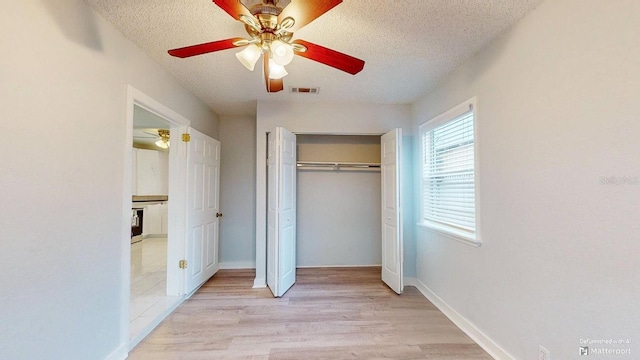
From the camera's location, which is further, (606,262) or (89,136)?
(89,136)

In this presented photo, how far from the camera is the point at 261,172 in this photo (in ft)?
11.0

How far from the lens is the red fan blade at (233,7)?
1.21m

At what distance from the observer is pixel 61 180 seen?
1420mm

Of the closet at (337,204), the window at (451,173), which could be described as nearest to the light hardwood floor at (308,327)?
the closet at (337,204)

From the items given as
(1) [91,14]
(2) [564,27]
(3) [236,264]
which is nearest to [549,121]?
(2) [564,27]

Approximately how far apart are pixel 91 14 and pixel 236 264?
3.37m

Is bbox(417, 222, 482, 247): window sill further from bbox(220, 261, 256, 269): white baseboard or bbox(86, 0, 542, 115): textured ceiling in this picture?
bbox(220, 261, 256, 269): white baseboard

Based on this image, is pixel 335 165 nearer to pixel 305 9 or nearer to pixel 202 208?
pixel 202 208

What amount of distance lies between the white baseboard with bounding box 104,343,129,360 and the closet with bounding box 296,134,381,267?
2360 millimetres

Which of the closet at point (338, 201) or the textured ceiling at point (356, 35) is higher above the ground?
the textured ceiling at point (356, 35)

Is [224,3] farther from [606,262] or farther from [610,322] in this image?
[610,322]

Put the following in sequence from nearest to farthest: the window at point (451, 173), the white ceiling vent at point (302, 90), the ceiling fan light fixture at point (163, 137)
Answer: the window at point (451, 173)
the white ceiling vent at point (302, 90)
the ceiling fan light fixture at point (163, 137)

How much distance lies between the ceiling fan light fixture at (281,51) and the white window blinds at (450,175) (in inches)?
67.9

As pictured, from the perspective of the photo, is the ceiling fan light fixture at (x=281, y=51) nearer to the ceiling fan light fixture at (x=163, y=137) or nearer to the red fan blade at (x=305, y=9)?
the red fan blade at (x=305, y=9)
